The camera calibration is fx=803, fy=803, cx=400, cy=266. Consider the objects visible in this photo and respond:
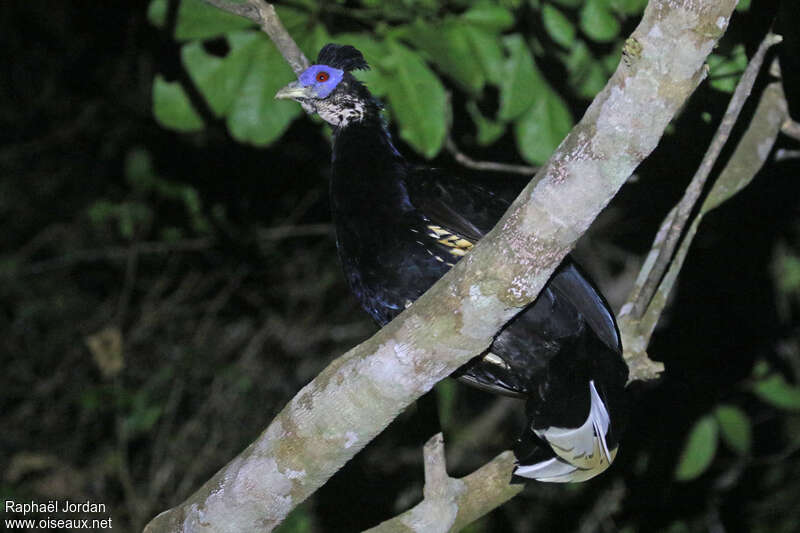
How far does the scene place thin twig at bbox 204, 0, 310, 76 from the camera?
258 cm

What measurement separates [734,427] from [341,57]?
2445 millimetres

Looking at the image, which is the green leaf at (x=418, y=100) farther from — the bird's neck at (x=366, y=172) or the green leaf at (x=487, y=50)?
the green leaf at (x=487, y=50)

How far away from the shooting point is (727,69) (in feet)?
9.68

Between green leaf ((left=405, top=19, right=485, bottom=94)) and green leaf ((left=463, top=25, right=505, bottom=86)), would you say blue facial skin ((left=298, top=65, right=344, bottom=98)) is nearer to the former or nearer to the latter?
green leaf ((left=405, top=19, right=485, bottom=94))

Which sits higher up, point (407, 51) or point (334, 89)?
point (407, 51)

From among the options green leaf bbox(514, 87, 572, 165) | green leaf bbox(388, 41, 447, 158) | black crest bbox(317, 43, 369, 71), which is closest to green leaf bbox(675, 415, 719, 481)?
green leaf bbox(514, 87, 572, 165)

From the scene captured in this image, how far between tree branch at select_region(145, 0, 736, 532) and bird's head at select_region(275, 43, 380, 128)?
1.23m

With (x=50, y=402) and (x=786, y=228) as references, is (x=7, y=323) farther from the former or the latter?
(x=786, y=228)

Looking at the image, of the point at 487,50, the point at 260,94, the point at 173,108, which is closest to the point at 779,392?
the point at 487,50

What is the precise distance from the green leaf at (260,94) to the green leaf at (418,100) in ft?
1.39

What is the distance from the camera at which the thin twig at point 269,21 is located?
8.48ft

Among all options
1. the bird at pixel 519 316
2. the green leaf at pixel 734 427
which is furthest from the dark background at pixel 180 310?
the bird at pixel 519 316

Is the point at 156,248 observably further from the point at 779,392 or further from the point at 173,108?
the point at 779,392

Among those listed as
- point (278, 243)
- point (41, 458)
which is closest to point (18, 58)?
point (278, 243)
